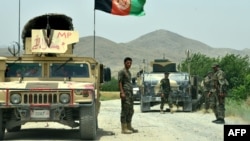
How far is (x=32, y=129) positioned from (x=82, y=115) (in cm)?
370

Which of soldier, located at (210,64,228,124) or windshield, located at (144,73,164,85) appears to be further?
windshield, located at (144,73,164,85)

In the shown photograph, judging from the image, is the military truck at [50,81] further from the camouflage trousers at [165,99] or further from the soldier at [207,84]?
the camouflage trousers at [165,99]

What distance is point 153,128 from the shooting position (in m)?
16.0

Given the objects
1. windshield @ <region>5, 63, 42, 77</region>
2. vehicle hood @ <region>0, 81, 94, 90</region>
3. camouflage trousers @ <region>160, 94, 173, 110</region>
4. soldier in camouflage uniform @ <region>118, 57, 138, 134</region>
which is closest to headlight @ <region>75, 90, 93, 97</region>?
vehicle hood @ <region>0, 81, 94, 90</region>

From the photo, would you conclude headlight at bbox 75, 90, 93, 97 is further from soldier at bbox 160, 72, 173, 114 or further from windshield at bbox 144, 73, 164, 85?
windshield at bbox 144, 73, 164, 85

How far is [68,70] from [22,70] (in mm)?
1071

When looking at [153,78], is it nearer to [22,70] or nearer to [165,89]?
[165,89]

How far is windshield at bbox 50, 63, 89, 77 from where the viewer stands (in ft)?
46.0

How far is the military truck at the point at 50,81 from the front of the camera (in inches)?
498

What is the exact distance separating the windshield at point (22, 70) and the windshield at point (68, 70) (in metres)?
0.35

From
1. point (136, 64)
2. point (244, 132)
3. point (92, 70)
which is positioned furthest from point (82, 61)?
point (136, 64)

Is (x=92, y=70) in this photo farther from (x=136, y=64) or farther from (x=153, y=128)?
(x=136, y=64)

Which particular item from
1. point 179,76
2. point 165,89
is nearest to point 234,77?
point 179,76

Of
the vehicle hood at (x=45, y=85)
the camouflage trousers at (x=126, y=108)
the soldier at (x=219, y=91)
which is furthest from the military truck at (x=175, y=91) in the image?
the vehicle hood at (x=45, y=85)
